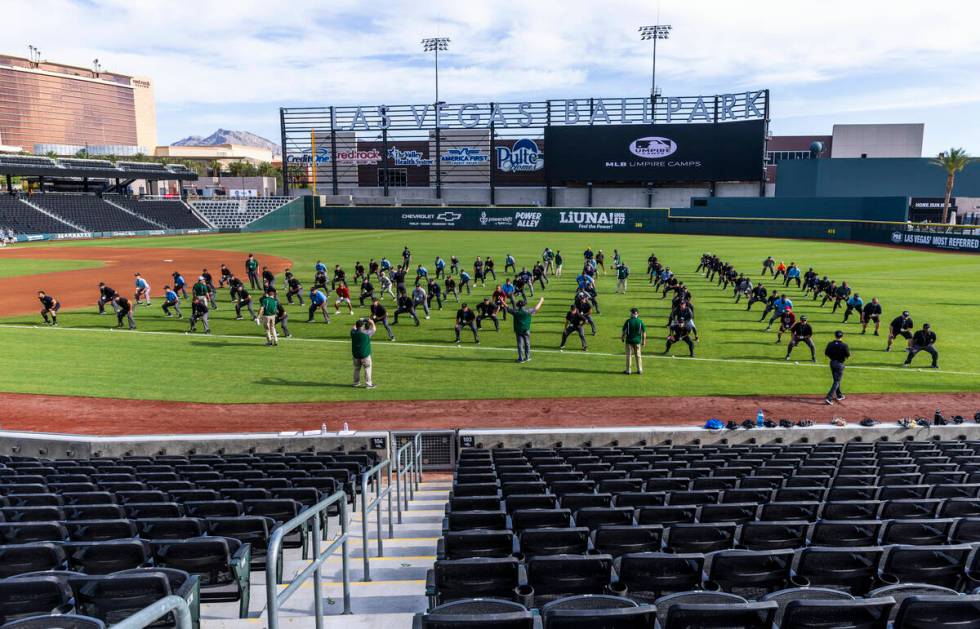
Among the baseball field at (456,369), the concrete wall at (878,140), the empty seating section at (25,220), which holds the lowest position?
the baseball field at (456,369)

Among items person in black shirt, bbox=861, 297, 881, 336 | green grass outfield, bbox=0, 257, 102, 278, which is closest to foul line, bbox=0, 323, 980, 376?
person in black shirt, bbox=861, 297, 881, 336

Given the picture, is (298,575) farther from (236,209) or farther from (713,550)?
(236,209)

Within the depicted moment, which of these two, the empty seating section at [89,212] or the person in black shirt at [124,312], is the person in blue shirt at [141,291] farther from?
the empty seating section at [89,212]

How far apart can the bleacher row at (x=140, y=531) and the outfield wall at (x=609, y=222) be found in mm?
67625

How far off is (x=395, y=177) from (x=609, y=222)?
38222 millimetres

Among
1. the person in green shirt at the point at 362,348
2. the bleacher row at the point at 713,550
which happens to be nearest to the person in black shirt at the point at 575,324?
the person in green shirt at the point at 362,348

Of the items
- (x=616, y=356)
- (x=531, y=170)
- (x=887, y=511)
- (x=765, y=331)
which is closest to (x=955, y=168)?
(x=531, y=170)

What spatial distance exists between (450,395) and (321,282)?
566 inches

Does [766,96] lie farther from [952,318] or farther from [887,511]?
[887,511]

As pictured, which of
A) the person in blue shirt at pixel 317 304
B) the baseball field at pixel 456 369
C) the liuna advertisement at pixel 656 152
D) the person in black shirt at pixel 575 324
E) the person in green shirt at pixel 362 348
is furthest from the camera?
the liuna advertisement at pixel 656 152

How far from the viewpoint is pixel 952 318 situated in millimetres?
29734

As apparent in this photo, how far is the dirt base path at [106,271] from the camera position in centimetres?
3499

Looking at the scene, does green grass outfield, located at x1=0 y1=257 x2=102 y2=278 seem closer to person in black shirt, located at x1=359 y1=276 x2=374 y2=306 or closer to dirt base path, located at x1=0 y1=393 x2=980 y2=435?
person in black shirt, located at x1=359 y1=276 x2=374 y2=306

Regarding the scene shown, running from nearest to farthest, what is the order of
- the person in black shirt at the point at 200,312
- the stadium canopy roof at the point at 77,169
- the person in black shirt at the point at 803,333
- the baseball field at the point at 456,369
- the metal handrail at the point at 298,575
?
the metal handrail at the point at 298,575, the baseball field at the point at 456,369, the person in black shirt at the point at 803,333, the person in black shirt at the point at 200,312, the stadium canopy roof at the point at 77,169
